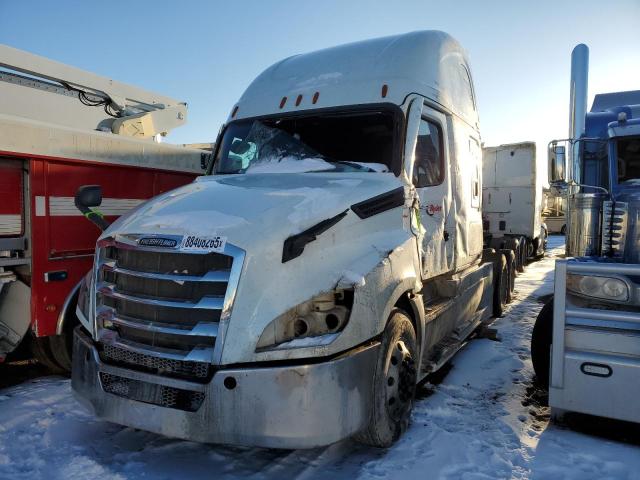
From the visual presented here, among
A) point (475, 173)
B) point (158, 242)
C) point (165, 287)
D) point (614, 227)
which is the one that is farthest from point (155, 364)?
point (475, 173)

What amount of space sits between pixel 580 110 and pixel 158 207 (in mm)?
4578

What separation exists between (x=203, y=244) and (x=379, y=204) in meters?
1.38

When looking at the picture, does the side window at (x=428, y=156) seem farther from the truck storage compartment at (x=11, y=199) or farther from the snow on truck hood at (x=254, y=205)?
the truck storage compartment at (x=11, y=199)

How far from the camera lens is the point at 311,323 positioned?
2.99 metres

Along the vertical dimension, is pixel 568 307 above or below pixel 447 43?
below

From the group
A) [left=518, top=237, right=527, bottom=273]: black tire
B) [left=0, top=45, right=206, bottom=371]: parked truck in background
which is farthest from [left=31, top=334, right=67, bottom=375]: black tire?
[left=518, top=237, right=527, bottom=273]: black tire

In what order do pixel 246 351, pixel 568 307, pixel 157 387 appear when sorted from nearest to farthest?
pixel 246 351, pixel 157 387, pixel 568 307

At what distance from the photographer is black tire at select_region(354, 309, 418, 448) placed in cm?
335

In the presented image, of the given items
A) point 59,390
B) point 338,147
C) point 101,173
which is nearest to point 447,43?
point 338,147

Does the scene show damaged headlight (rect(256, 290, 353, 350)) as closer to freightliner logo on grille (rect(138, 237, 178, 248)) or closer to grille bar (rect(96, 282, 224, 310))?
grille bar (rect(96, 282, 224, 310))

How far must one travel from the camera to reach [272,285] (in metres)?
2.88

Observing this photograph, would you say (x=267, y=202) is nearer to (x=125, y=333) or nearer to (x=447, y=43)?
(x=125, y=333)

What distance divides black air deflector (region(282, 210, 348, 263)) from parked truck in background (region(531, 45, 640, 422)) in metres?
2.09

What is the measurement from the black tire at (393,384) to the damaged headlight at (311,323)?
0.51 m
